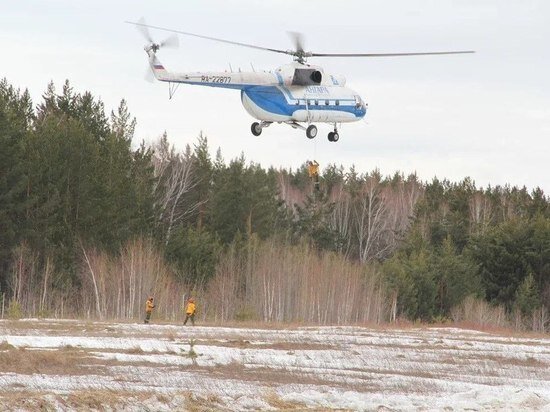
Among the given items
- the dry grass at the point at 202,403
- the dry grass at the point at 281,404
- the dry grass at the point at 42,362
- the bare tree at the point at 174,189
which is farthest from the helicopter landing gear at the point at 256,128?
the bare tree at the point at 174,189

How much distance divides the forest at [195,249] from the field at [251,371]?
70.2 feet

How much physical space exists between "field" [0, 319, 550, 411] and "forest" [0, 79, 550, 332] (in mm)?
21382

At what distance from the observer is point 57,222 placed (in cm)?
8019

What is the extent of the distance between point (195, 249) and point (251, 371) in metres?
57.2

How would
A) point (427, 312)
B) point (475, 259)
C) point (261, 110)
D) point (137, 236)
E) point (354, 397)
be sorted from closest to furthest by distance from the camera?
point (354, 397), point (261, 110), point (137, 236), point (427, 312), point (475, 259)

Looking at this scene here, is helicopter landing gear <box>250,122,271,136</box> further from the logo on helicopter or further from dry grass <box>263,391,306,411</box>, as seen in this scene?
dry grass <box>263,391,306,411</box>

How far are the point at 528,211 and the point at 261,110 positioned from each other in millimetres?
74583

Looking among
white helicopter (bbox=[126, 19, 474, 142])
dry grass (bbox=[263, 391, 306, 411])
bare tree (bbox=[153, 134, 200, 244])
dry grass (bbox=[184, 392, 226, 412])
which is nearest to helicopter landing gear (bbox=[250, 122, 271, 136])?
white helicopter (bbox=[126, 19, 474, 142])

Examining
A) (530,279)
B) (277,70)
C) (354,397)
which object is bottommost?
(354,397)

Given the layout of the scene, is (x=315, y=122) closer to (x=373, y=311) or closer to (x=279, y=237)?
(x=373, y=311)

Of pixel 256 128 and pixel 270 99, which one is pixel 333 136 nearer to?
pixel 270 99

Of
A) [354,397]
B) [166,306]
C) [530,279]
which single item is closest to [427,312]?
[530,279]

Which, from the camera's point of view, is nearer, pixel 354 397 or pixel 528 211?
pixel 354 397

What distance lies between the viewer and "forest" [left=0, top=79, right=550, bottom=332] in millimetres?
75375
